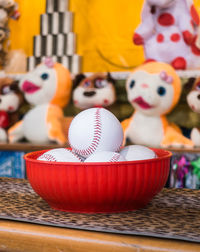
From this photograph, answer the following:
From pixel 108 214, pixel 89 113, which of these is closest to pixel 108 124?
pixel 89 113

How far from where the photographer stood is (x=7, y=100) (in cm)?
264

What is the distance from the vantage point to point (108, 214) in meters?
0.64

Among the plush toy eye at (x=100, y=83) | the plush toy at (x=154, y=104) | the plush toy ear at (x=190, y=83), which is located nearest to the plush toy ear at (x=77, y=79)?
the plush toy eye at (x=100, y=83)

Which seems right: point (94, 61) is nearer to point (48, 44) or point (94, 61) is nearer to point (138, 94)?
point (48, 44)

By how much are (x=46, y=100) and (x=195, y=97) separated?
3.16ft

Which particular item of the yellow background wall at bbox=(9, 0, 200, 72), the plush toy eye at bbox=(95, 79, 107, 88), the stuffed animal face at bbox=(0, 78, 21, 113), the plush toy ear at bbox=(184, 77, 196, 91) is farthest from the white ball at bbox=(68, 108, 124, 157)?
the yellow background wall at bbox=(9, 0, 200, 72)

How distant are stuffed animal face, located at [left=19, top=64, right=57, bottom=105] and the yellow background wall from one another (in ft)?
3.79

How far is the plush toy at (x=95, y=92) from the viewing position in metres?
2.38

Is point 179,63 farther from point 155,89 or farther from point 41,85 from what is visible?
point 41,85

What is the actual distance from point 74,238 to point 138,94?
1681mm

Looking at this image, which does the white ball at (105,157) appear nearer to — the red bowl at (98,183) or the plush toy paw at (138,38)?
the red bowl at (98,183)

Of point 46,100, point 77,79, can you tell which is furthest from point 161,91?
point 46,100

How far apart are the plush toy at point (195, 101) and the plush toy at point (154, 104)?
4 centimetres

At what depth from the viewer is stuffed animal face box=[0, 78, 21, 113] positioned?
2.65 m
